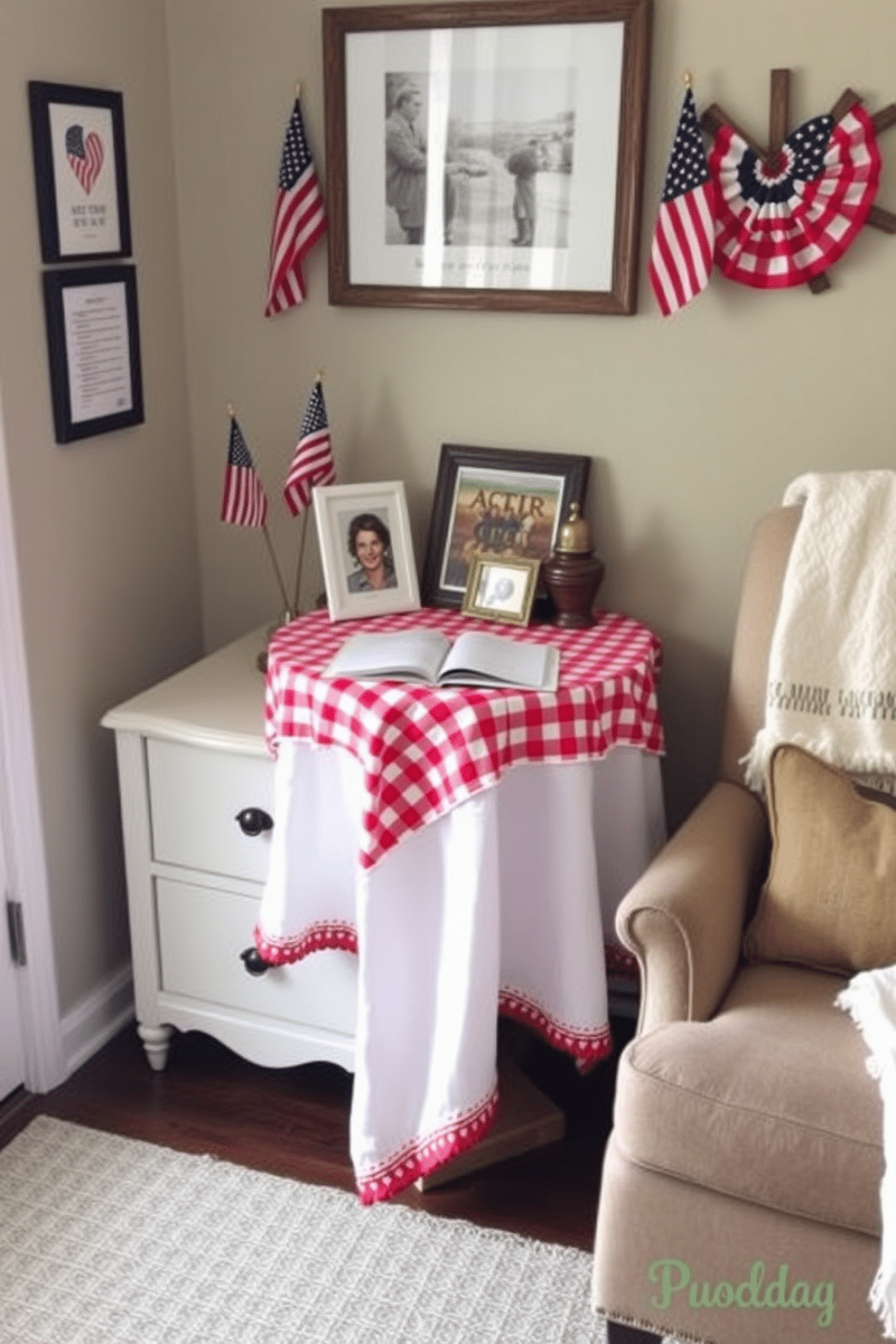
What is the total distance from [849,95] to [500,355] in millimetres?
722

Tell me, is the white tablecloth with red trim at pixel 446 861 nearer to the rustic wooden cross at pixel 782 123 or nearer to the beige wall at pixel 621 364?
the beige wall at pixel 621 364

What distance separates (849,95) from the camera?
215 centimetres

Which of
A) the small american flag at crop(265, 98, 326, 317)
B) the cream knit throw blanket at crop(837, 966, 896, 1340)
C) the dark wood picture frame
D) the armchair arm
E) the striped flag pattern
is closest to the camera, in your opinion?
the cream knit throw blanket at crop(837, 966, 896, 1340)

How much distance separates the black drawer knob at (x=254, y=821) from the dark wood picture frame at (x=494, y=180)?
0.97 metres

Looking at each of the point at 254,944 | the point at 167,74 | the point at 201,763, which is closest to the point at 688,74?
the point at 167,74

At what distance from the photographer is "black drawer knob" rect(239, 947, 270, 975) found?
2355 mm

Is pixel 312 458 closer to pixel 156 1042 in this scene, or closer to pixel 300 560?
pixel 300 560

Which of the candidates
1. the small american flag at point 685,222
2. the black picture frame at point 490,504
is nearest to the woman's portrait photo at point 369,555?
the black picture frame at point 490,504

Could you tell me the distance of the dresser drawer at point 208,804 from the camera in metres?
2.30

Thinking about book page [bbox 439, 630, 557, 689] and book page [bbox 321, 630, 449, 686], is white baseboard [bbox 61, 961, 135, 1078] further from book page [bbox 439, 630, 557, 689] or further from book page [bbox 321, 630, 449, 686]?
book page [bbox 439, 630, 557, 689]

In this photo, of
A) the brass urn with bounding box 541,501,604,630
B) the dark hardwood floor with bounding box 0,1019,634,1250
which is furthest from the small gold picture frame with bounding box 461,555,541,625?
the dark hardwood floor with bounding box 0,1019,634,1250

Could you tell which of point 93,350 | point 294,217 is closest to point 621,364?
point 294,217

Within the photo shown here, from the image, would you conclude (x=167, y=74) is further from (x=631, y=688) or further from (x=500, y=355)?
(x=631, y=688)

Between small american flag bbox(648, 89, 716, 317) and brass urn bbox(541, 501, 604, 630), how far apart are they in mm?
419
